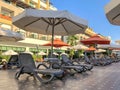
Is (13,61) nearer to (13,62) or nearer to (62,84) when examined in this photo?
(13,62)

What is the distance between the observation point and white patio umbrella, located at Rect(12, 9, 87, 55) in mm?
8680

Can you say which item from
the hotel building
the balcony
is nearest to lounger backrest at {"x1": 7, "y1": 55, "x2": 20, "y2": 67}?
the balcony

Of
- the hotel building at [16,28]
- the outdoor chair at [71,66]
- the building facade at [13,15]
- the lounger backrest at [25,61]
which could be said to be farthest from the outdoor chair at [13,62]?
the hotel building at [16,28]

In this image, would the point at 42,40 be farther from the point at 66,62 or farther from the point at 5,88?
the point at 5,88

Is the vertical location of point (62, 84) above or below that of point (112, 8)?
below

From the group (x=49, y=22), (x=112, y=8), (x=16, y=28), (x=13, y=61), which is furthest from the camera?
(x=16, y=28)

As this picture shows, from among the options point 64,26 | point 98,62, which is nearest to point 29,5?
point 98,62

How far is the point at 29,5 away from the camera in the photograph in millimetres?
49219

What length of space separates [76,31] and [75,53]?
121ft

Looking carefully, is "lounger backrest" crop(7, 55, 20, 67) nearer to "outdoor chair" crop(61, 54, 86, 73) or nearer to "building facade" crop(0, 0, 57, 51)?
"outdoor chair" crop(61, 54, 86, 73)

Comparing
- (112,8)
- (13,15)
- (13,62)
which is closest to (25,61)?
(112,8)

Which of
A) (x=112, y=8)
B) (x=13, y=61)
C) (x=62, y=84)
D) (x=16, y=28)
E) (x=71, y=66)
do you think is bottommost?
(x=62, y=84)

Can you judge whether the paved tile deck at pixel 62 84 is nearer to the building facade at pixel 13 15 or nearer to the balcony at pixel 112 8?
the balcony at pixel 112 8

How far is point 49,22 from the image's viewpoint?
11.1 meters
